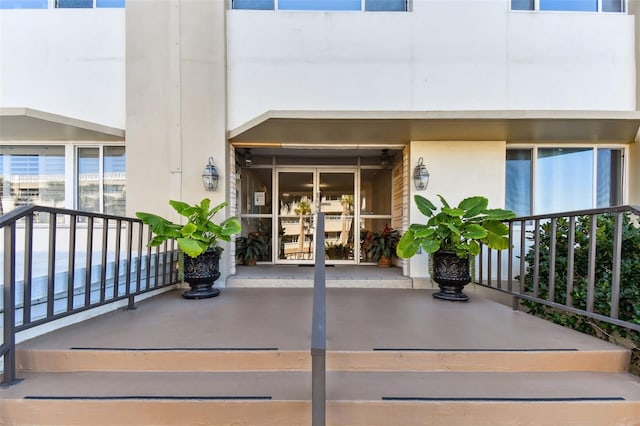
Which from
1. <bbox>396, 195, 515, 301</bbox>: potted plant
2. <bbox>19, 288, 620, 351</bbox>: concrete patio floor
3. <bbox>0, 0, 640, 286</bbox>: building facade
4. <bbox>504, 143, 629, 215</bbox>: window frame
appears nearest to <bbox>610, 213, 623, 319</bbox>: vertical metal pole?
<bbox>19, 288, 620, 351</bbox>: concrete patio floor

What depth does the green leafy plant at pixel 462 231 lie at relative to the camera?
367cm

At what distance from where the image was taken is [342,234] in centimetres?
662

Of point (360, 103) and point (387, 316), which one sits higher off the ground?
point (360, 103)

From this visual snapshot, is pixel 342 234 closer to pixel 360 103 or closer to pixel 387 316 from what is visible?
pixel 360 103

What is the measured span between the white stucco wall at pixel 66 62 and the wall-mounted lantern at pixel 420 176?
4933mm

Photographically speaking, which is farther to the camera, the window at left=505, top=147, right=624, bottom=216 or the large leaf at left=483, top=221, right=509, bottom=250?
the window at left=505, top=147, right=624, bottom=216

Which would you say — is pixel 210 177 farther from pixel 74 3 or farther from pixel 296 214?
pixel 74 3

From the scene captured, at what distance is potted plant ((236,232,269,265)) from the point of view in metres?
5.98

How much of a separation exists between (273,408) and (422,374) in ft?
3.85

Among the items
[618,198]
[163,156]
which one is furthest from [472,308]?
[163,156]

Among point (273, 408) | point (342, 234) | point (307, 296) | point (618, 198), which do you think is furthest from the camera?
point (342, 234)

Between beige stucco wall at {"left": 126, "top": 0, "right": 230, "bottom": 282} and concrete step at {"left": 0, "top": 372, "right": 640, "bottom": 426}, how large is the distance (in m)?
2.72

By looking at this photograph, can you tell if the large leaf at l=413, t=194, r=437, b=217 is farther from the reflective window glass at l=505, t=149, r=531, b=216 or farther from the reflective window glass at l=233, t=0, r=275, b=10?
the reflective window glass at l=233, t=0, r=275, b=10

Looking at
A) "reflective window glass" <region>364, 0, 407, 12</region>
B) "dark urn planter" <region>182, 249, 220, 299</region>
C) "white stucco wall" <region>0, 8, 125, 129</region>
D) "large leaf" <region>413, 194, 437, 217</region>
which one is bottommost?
"dark urn planter" <region>182, 249, 220, 299</region>
